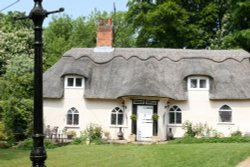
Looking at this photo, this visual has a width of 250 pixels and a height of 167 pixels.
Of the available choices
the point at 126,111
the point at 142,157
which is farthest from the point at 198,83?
the point at 142,157

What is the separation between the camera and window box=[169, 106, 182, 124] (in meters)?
28.2

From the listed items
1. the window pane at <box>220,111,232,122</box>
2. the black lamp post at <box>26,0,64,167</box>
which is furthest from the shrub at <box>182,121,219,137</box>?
the black lamp post at <box>26,0,64,167</box>

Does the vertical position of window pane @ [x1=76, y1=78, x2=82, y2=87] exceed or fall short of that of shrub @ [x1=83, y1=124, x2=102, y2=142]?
it exceeds it

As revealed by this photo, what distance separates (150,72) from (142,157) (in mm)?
12192

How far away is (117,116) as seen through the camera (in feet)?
91.9

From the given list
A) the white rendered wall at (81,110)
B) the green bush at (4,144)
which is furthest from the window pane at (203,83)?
the green bush at (4,144)

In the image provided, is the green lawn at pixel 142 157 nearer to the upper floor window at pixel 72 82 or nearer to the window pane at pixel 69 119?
the window pane at pixel 69 119

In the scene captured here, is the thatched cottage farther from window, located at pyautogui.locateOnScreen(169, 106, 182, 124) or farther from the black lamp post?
the black lamp post

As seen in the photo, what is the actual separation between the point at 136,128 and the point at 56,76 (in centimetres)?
637

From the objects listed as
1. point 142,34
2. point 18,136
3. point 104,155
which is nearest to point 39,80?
point 104,155

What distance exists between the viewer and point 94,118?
1105 inches

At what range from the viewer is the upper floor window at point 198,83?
28109mm

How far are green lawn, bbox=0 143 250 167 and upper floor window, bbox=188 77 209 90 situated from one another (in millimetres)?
9699

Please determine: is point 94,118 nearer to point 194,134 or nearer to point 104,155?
point 194,134
